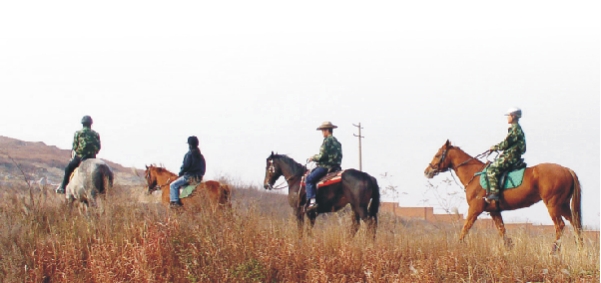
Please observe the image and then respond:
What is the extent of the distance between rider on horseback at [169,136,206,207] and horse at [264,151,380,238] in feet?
5.94

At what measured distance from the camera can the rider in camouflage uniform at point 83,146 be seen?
1770cm

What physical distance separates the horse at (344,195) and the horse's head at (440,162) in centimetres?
135

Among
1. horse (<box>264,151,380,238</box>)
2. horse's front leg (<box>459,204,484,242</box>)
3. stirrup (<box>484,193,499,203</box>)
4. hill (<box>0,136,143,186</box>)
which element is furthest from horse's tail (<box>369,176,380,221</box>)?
hill (<box>0,136,143,186</box>)

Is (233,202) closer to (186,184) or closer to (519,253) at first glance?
(186,184)

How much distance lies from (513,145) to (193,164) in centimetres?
634

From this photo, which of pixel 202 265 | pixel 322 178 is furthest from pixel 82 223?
pixel 322 178

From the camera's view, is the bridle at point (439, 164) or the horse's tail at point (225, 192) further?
the horse's tail at point (225, 192)

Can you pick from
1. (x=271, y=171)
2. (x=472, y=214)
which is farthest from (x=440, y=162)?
(x=271, y=171)

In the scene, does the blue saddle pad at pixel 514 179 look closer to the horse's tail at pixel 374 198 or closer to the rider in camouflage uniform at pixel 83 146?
the horse's tail at pixel 374 198

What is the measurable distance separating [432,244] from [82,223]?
5.48 metres

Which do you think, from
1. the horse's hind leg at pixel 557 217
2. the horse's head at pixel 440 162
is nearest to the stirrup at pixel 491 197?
the horse's hind leg at pixel 557 217

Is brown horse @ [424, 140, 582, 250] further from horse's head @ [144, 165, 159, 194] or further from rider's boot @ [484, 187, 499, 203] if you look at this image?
horse's head @ [144, 165, 159, 194]

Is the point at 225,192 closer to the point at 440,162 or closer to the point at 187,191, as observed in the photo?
the point at 187,191

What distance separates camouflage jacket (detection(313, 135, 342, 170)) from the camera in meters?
17.1
